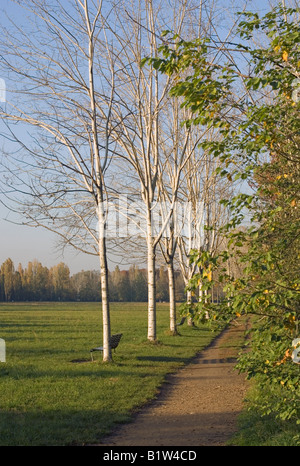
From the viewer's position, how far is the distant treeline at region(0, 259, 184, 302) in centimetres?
11131

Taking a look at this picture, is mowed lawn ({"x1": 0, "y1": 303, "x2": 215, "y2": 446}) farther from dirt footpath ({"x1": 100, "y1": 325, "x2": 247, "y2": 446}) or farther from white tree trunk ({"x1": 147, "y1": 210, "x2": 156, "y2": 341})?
white tree trunk ({"x1": 147, "y1": 210, "x2": 156, "y2": 341})

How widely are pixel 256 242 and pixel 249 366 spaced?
1.39 m

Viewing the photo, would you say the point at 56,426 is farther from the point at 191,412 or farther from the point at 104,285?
the point at 104,285

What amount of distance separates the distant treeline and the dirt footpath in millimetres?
95161

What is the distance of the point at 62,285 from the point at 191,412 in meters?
109

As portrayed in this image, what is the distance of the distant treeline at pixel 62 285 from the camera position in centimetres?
11131

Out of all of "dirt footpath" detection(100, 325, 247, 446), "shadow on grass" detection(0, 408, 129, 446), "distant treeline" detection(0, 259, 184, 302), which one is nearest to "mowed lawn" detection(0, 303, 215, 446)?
"shadow on grass" detection(0, 408, 129, 446)

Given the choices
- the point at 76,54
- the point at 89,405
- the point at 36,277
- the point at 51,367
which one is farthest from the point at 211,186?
the point at 36,277

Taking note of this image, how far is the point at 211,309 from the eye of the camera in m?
5.99

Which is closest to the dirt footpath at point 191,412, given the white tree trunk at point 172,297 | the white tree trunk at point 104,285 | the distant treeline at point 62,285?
the white tree trunk at point 104,285

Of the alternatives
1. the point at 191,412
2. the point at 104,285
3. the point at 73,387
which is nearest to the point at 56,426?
the point at 191,412
